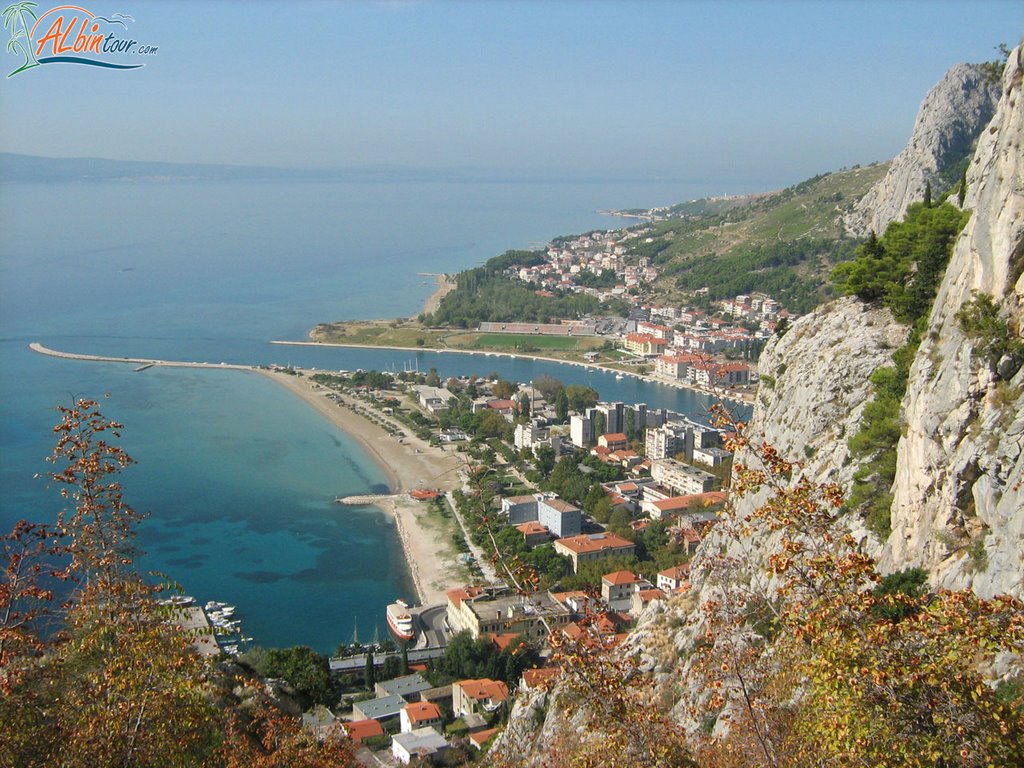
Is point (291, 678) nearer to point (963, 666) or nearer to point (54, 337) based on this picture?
point (963, 666)

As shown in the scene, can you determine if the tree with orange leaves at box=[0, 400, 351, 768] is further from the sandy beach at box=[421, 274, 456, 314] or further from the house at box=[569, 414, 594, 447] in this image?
the sandy beach at box=[421, 274, 456, 314]

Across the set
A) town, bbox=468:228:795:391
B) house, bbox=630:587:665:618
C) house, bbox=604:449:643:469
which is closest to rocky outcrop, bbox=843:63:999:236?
town, bbox=468:228:795:391

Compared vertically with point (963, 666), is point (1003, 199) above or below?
above

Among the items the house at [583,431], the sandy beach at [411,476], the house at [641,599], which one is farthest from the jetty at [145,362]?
the house at [641,599]

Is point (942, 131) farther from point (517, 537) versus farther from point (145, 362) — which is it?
point (145, 362)

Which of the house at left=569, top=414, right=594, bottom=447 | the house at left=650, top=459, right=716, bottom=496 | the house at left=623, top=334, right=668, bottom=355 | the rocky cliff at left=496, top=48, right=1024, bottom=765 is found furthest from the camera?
the house at left=623, top=334, right=668, bottom=355

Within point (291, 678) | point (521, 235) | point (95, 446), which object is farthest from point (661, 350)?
point (521, 235)
